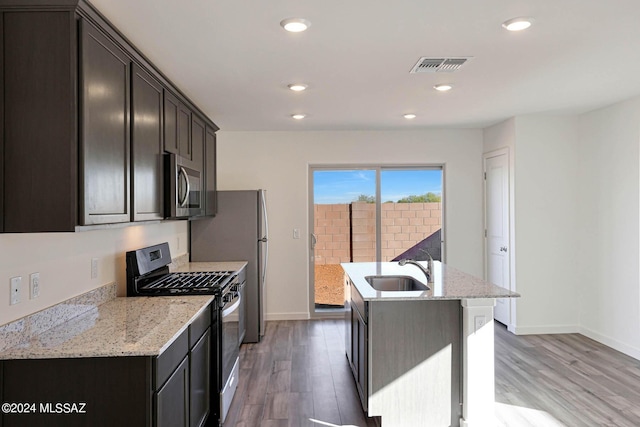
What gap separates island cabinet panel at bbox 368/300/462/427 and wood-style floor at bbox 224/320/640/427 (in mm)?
291

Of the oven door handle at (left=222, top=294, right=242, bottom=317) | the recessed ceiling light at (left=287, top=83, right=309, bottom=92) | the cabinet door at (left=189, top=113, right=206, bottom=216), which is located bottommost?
the oven door handle at (left=222, top=294, right=242, bottom=317)

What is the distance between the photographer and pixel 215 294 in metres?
2.93

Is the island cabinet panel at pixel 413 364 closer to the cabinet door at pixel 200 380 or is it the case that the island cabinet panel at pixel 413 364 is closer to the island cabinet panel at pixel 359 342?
the island cabinet panel at pixel 359 342

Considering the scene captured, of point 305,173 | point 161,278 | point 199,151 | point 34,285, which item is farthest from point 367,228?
point 34,285

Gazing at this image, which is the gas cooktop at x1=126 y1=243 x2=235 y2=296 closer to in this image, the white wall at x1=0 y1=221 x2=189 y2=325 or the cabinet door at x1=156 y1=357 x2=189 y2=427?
the white wall at x1=0 y1=221 x2=189 y2=325

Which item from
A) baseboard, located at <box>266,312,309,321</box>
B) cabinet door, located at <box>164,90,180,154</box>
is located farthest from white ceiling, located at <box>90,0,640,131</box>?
baseboard, located at <box>266,312,309,321</box>

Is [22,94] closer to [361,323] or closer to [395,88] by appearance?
[361,323]

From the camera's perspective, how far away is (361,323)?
9.79 feet

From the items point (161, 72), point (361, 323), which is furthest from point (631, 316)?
point (161, 72)

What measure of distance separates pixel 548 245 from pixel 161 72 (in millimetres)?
4281

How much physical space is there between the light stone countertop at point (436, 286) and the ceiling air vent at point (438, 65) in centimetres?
150

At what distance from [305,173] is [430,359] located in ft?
10.9

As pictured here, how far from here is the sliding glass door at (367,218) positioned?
5.69 m

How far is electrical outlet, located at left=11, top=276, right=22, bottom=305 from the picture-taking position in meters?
1.91
